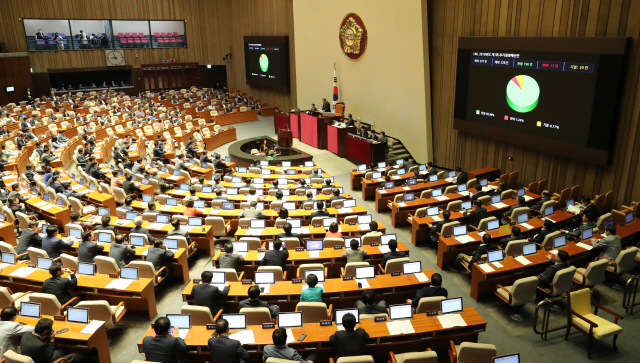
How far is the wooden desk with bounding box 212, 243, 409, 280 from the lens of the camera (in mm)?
7789

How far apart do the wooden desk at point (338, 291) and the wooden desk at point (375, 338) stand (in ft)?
2.90

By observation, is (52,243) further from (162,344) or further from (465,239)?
(465,239)

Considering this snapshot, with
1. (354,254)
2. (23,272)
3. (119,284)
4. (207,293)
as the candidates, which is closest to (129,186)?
(23,272)

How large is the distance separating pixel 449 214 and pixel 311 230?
2850mm

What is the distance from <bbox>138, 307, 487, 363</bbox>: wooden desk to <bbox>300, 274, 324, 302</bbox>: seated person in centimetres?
60

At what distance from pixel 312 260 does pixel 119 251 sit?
3.37 metres

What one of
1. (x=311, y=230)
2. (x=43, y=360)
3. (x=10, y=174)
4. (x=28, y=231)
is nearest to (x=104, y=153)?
(x=10, y=174)

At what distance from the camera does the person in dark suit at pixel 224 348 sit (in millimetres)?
5113

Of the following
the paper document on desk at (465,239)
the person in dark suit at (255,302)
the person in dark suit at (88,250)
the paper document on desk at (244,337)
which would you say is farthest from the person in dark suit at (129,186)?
the paper document on desk at (465,239)

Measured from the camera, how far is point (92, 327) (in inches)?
228

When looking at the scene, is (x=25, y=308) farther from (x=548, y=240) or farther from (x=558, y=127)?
(x=558, y=127)

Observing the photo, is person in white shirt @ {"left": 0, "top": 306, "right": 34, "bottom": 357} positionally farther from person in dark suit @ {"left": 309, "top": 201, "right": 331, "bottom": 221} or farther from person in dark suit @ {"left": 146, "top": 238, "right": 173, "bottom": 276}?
person in dark suit @ {"left": 309, "top": 201, "right": 331, "bottom": 221}

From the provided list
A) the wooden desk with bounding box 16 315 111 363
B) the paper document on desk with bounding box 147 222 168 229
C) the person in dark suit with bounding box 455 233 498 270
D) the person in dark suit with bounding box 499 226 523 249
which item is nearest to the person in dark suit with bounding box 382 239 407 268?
the person in dark suit with bounding box 455 233 498 270

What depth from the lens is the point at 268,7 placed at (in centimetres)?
2439
